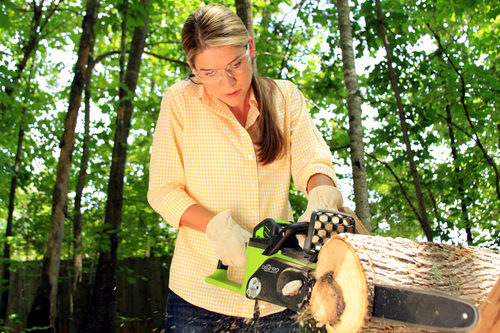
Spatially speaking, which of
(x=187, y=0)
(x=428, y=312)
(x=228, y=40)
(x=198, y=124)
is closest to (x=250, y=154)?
(x=198, y=124)

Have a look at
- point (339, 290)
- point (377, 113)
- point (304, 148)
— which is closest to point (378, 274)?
point (339, 290)

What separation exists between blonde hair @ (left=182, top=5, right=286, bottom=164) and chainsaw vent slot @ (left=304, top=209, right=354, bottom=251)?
2.13 feet

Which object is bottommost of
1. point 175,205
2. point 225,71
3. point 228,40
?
point 175,205

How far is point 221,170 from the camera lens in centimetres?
199

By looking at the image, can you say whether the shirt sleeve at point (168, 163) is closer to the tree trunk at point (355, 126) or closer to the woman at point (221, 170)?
the woman at point (221, 170)

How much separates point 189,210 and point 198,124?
1.21ft

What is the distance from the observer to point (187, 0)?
465 inches

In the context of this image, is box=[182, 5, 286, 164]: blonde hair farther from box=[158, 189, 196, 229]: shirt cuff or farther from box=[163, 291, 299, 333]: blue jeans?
box=[163, 291, 299, 333]: blue jeans

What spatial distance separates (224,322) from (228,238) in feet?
1.16

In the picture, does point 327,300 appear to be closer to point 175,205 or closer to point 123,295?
point 175,205

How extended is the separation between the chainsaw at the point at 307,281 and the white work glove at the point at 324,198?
0.83ft

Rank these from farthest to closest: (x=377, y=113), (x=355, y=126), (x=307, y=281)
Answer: (x=377, y=113) < (x=355, y=126) < (x=307, y=281)

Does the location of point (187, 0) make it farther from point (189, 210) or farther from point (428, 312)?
point (428, 312)

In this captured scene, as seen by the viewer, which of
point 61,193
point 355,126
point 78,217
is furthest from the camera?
point 78,217
